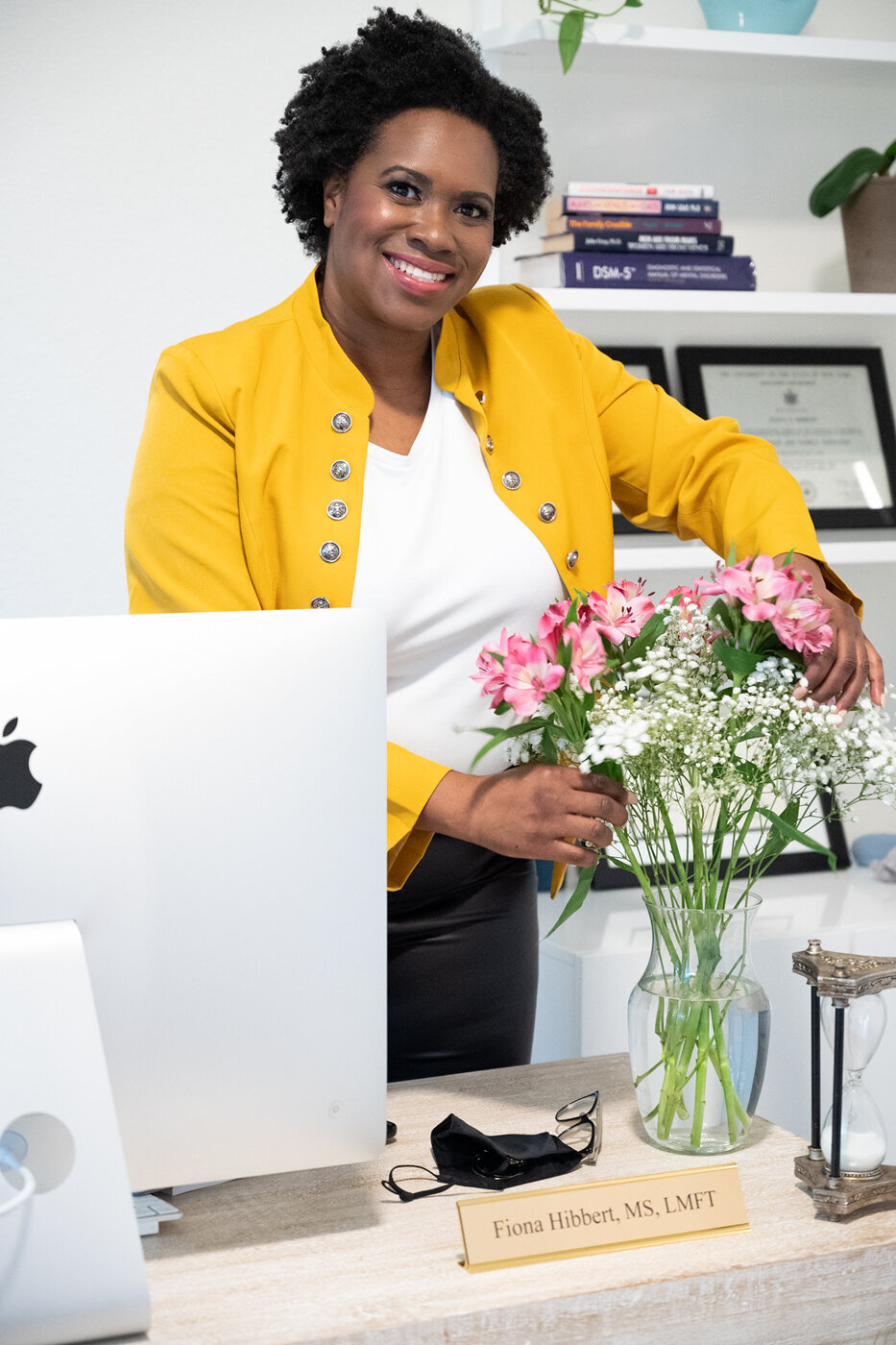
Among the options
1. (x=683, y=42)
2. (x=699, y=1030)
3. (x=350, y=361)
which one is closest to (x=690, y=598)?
(x=699, y=1030)

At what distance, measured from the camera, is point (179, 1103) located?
2.94 ft

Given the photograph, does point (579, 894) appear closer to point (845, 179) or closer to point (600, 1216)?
point (600, 1216)

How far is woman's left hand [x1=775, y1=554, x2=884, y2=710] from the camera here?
1.22m

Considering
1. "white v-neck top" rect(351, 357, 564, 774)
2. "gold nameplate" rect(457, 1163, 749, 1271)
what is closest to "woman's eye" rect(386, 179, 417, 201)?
"white v-neck top" rect(351, 357, 564, 774)

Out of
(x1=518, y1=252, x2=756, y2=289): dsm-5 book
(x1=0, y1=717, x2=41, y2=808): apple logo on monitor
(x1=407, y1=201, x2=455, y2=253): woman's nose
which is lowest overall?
(x1=0, y1=717, x2=41, y2=808): apple logo on monitor

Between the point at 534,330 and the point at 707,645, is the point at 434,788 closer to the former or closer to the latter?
the point at 707,645

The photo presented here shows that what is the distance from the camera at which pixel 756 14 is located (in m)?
2.48

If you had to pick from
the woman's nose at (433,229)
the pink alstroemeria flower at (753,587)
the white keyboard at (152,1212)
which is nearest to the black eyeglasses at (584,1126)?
the white keyboard at (152,1212)

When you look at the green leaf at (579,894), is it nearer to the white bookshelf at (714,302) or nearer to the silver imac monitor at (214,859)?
the silver imac monitor at (214,859)

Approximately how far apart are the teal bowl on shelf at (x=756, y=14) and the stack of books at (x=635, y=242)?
334 millimetres

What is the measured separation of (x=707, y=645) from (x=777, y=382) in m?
1.69

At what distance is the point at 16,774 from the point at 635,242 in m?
1.86

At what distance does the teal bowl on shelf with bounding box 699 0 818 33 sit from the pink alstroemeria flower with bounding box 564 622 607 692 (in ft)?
6.23

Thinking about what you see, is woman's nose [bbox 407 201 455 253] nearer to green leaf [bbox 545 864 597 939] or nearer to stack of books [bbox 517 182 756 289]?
green leaf [bbox 545 864 597 939]
